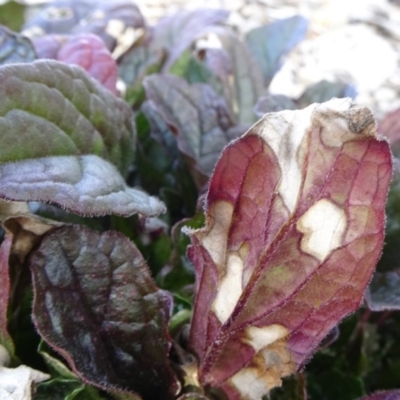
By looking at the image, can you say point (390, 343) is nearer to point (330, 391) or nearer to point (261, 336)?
point (330, 391)

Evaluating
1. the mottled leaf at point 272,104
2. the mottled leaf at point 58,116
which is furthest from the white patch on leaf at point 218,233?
the mottled leaf at point 272,104

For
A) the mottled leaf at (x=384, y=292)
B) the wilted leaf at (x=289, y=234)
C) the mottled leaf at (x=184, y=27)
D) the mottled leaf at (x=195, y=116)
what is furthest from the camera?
the mottled leaf at (x=184, y=27)

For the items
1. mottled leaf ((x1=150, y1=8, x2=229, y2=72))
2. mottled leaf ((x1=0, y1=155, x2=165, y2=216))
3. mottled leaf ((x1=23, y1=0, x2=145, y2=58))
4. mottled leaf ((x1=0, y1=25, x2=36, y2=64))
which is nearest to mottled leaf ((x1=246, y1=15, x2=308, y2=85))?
mottled leaf ((x1=150, y1=8, x2=229, y2=72))

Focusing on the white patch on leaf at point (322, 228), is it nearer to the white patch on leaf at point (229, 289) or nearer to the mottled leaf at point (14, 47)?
the white patch on leaf at point (229, 289)

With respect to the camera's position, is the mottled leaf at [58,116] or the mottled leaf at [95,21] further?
the mottled leaf at [95,21]

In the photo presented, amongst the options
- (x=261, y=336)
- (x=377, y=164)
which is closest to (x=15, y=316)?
(x=261, y=336)

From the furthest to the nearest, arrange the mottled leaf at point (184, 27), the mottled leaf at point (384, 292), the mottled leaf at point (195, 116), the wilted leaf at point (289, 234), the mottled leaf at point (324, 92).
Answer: the mottled leaf at point (184, 27)
the mottled leaf at point (324, 92)
the mottled leaf at point (195, 116)
the mottled leaf at point (384, 292)
the wilted leaf at point (289, 234)

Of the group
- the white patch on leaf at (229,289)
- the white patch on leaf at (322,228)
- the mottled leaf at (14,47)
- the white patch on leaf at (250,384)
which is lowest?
the white patch on leaf at (250,384)

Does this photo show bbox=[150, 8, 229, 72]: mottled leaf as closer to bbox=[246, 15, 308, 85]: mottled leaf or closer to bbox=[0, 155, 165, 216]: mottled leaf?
bbox=[246, 15, 308, 85]: mottled leaf
